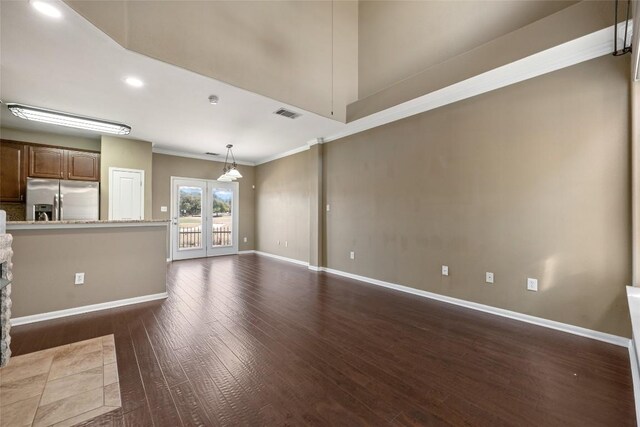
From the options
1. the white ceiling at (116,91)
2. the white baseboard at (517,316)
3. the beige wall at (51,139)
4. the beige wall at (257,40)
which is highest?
the beige wall at (257,40)

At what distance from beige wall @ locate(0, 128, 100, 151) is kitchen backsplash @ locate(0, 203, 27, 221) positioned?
3.96ft

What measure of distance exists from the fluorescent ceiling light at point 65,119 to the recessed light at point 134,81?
1854mm

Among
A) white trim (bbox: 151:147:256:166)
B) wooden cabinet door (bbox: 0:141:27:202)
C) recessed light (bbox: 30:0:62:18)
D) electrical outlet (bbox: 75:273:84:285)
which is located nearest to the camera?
recessed light (bbox: 30:0:62:18)

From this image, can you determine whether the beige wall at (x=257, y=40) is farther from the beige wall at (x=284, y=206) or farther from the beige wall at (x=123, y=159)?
the beige wall at (x=123, y=159)

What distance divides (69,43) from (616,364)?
5.60m

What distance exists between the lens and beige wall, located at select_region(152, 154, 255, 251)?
21.9 feet

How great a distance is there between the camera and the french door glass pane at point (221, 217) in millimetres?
7617

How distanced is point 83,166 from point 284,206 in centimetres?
429

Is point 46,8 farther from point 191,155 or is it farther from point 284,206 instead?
point 284,206

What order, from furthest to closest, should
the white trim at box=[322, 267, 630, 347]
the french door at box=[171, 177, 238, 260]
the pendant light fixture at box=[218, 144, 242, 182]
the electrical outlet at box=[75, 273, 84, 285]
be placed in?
the french door at box=[171, 177, 238, 260] < the pendant light fixture at box=[218, 144, 242, 182] < the electrical outlet at box=[75, 273, 84, 285] < the white trim at box=[322, 267, 630, 347]

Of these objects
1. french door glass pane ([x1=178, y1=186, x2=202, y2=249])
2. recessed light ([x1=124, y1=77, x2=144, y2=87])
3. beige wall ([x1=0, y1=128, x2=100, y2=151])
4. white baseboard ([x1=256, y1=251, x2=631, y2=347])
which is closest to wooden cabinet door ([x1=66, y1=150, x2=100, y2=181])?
beige wall ([x1=0, y1=128, x2=100, y2=151])

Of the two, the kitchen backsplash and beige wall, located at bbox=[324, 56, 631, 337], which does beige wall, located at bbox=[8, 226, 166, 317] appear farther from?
beige wall, located at bbox=[324, 56, 631, 337]

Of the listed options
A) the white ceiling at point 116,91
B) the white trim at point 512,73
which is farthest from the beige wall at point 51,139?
the white trim at point 512,73

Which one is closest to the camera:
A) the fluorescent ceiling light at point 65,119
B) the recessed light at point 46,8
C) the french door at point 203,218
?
the recessed light at point 46,8
